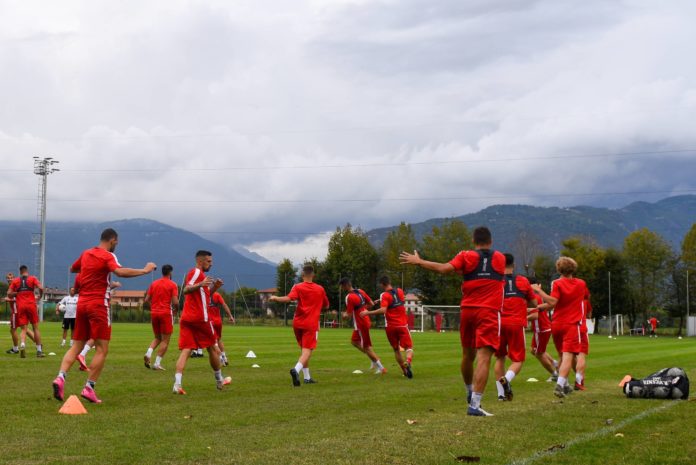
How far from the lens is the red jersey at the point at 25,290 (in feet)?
73.8

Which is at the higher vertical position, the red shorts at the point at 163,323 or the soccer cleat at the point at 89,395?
the red shorts at the point at 163,323

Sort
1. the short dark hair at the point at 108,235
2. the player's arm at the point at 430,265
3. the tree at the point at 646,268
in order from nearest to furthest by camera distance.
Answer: the player's arm at the point at 430,265 → the short dark hair at the point at 108,235 → the tree at the point at 646,268

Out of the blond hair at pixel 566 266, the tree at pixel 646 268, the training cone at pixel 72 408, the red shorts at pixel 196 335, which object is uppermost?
the tree at pixel 646 268

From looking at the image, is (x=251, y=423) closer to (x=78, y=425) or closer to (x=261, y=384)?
(x=78, y=425)

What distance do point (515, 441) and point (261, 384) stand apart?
25.5 feet

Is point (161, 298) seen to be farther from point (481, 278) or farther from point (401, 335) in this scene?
point (481, 278)

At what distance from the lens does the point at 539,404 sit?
12.4m

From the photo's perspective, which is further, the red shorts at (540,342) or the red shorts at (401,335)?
the red shorts at (401,335)

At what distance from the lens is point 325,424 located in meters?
9.92

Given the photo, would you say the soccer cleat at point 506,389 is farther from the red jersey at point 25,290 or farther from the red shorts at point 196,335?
the red jersey at point 25,290

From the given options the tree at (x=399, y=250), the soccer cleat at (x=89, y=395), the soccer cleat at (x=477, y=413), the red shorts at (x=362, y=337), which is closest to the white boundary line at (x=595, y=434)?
the soccer cleat at (x=477, y=413)

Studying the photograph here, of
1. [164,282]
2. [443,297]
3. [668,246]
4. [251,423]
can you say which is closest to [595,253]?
[668,246]

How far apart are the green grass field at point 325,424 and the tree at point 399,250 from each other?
78146 mm

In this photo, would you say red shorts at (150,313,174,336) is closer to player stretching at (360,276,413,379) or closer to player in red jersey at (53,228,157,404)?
player stretching at (360,276,413,379)
